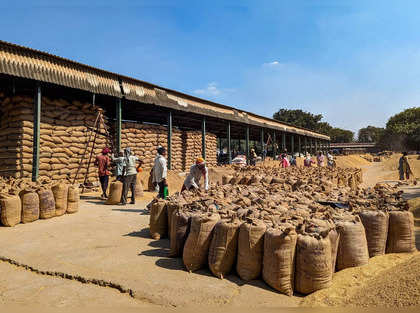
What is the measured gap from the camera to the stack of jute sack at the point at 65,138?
8.49 m

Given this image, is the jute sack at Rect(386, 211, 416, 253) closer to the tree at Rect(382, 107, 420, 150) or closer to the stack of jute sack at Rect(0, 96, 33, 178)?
the stack of jute sack at Rect(0, 96, 33, 178)

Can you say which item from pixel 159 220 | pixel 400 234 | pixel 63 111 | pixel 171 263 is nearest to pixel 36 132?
pixel 63 111

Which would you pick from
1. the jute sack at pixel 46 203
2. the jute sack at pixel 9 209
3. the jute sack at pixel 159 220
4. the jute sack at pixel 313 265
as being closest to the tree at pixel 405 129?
the jute sack at pixel 159 220

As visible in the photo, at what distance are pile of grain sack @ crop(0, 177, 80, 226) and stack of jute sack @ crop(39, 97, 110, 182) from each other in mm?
2746

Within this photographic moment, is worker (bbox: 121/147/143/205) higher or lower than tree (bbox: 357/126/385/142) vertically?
lower

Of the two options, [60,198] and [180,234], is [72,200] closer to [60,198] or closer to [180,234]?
[60,198]

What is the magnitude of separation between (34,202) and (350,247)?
5237mm

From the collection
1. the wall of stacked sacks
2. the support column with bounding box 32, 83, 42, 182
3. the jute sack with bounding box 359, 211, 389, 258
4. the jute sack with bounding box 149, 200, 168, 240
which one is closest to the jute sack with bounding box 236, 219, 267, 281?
the jute sack with bounding box 359, 211, 389, 258

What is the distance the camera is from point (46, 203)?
17.1 feet

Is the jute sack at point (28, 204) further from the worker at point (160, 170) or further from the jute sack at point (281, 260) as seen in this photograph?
the jute sack at point (281, 260)

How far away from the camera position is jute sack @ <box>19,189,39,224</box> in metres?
4.89

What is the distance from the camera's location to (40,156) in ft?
27.2

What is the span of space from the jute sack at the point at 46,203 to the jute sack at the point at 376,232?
5438 millimetres

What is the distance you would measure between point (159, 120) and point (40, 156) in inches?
288
